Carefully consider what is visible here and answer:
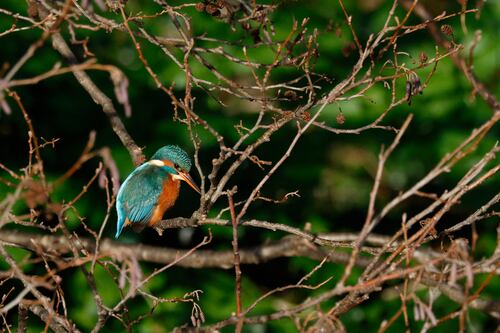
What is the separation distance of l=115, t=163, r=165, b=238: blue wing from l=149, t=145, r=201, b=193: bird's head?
42mm

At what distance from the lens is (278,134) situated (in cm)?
455

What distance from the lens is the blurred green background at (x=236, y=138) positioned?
4.00 m

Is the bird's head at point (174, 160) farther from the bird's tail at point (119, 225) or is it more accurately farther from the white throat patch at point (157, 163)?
the bird's tail at point (119, 225)

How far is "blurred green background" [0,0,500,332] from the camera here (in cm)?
400

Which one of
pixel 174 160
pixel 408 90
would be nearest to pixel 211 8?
pixel 408 90

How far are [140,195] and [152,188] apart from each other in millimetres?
67

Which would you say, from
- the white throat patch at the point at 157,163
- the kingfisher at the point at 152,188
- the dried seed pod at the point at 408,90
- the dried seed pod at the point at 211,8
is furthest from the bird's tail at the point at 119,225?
the dried seed pod at the point at 408,90

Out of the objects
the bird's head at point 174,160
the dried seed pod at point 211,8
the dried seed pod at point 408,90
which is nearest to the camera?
the dried seed pod at point 408,90

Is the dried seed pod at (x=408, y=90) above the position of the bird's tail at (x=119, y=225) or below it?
above

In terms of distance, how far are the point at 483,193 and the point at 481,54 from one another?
0.81m

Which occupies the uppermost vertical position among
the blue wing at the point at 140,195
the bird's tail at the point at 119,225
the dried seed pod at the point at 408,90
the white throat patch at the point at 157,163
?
the dried seed pod at the point at 408,90

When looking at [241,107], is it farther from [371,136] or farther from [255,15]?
[255,15]

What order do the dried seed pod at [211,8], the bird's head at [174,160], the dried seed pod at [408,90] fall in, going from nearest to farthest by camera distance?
the dried seed pod at [408,90], the dried seed pod at [211,8], the bird's head at [174,160]

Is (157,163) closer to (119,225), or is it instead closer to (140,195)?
(140,195)
